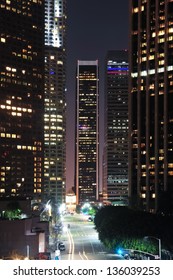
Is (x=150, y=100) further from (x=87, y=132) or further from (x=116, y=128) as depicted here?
(x=87, y=132)

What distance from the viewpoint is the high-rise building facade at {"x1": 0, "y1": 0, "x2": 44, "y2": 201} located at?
8150 centimetres

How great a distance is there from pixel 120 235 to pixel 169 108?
4433 centimetres

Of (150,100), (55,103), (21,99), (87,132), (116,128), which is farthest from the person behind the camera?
(87,132)

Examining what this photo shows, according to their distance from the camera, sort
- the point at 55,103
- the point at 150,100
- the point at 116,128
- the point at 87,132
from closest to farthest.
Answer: the point at 150,100 < the point at 55,103 < the point at 116,128 < the point at 87,132

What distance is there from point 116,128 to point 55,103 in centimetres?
3109

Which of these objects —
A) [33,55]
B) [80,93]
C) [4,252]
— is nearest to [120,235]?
[4,252]

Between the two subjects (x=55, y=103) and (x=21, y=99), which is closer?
(x=21, y=99)

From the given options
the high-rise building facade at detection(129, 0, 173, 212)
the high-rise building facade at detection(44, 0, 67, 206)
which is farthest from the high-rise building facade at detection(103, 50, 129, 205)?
the high-rise building facade at detection(129, 0, 173, 212)

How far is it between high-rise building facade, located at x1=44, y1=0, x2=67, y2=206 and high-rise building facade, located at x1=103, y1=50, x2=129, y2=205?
83.9ft

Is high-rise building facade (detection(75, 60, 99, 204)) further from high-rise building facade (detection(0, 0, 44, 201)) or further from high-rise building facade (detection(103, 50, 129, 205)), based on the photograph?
high-rise building facade (detection(0, 0, 44, 201))

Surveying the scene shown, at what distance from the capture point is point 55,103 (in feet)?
377

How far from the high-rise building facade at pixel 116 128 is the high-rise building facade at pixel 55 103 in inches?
1006

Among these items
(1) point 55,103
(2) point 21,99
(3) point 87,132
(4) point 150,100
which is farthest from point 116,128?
(4) point 150,100
